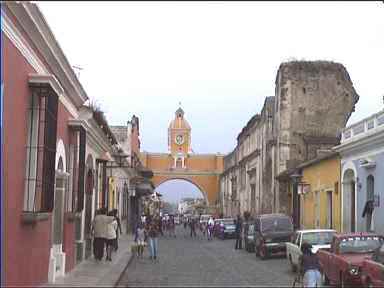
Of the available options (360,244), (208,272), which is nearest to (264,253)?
(208,272)

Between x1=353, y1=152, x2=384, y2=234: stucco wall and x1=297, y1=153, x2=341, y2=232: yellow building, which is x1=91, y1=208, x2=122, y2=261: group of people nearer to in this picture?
x1=353, y1=152, x2=384, y2=234: stucco wall

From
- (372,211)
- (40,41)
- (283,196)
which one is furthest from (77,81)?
(283,196)

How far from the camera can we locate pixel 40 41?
41.3ft

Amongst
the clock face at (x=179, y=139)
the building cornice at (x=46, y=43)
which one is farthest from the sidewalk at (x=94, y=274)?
the clock face at (x=179, y=139)

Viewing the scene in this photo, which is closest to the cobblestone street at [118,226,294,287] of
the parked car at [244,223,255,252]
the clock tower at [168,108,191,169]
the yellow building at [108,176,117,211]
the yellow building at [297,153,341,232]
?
the parked car at [244,223,255,252]

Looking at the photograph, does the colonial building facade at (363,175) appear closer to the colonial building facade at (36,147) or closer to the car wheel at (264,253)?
the car wheel at (264,253)

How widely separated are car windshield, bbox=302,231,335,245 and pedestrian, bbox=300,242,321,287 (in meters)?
8.20

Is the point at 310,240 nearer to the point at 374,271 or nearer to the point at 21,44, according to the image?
the point at 374,271

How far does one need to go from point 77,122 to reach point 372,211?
1182 centimetres

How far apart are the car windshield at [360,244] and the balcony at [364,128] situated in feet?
24.2

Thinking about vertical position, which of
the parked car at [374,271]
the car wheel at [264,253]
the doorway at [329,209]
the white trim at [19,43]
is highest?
the white trim at [19,43]

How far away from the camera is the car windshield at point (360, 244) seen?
53.6 ft

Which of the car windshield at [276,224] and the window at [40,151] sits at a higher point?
the window at [40,151]

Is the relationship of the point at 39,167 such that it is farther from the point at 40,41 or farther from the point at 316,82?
the point at 316,82
